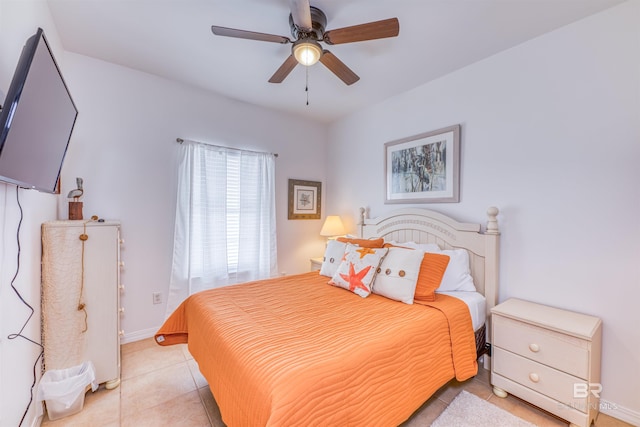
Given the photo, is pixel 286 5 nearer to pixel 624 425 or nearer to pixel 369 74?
pixel 369 74

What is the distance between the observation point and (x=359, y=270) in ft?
6.94

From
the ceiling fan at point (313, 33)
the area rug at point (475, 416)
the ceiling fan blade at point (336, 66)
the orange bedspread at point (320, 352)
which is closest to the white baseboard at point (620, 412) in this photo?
the area rug at point (475, 416)

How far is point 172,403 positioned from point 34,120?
180cm

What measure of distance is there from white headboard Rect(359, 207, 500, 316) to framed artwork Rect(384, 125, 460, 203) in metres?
0.19

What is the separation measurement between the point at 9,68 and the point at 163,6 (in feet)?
3.06

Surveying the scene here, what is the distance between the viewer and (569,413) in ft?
5.04

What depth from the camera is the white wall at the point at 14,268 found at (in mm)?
1194

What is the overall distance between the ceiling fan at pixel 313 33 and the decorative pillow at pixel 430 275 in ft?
5.11

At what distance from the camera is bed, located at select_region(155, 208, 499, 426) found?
1.05 metres

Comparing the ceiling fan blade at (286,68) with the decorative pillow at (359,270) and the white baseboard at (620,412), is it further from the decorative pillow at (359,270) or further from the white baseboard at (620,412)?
the white baseboard at (620,412)

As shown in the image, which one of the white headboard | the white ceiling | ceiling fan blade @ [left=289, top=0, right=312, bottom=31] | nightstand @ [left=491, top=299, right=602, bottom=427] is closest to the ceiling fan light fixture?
ceiling fan blade @ [left=289, top=0, right=312, bottom=31]

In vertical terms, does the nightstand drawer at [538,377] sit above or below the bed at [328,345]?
below

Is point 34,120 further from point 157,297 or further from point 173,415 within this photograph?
point 157,297

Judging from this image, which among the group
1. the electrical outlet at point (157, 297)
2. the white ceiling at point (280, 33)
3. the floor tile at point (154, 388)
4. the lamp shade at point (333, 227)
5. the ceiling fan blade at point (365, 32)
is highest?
the white ceiling at point (280, 33)
